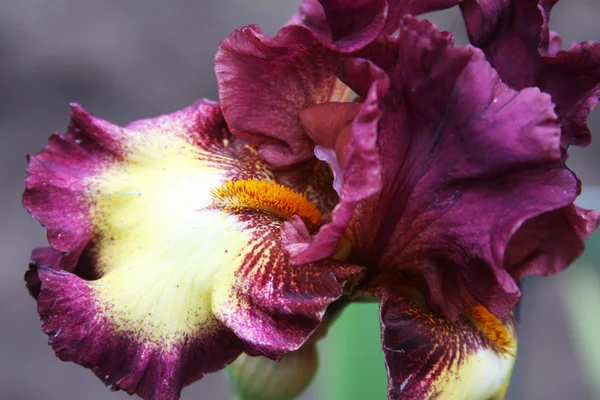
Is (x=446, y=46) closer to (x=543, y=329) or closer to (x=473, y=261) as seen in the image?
(x=473, y=261)

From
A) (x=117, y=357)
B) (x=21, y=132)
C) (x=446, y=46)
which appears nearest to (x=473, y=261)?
(x=446, y=46)

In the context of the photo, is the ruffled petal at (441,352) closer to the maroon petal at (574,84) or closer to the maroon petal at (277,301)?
the maroon petal at (277,301)

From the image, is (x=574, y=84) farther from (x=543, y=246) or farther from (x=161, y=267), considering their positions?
(x=161, y=267)

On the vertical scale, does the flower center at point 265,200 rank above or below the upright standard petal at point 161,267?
above

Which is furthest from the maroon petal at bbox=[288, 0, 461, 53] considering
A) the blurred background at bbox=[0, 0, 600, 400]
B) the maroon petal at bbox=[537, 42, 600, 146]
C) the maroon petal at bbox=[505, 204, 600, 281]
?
the blurred background at bbox=[0, 0, 600, 400]

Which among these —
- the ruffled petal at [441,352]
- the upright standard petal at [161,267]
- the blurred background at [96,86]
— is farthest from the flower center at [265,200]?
the blurred background at [96,86]

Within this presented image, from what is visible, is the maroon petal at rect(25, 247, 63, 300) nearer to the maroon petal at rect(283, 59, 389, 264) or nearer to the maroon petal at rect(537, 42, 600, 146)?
the maroon petal at rect(283, 59, 389, 264)

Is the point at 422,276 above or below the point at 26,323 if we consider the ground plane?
above
